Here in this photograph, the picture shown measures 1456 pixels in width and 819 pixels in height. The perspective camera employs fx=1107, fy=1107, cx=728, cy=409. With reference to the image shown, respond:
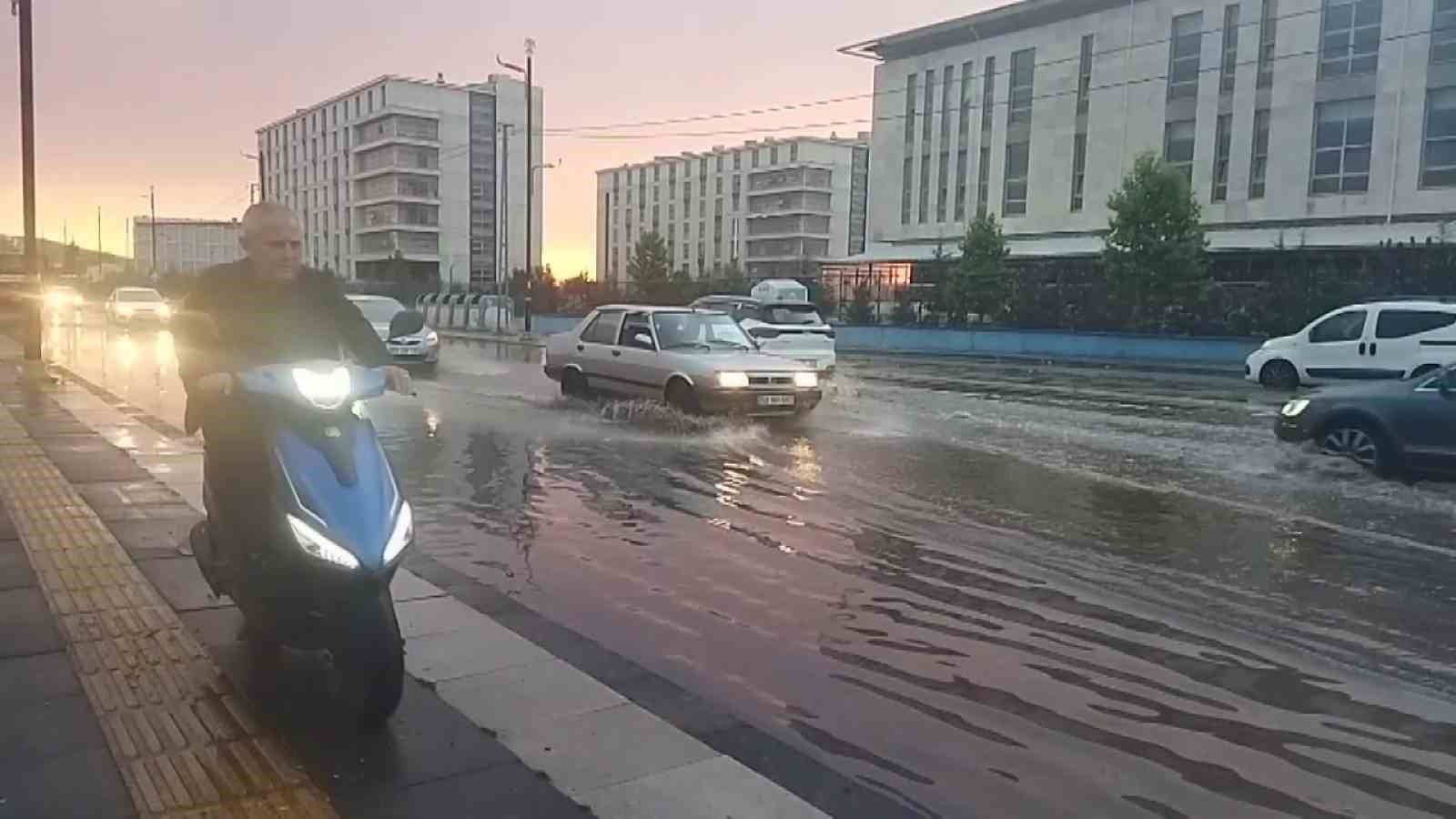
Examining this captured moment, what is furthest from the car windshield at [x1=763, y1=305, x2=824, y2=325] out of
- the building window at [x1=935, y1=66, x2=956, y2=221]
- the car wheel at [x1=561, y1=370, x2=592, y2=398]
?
the building window at [x1=935, y1=66, x2=956, y2=221]

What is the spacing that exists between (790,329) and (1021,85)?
3476 centimetres

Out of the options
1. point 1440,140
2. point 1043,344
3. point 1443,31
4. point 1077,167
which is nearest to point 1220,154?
point 1077,167

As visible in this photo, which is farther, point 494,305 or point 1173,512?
point 494,305

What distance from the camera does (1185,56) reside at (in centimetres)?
4412

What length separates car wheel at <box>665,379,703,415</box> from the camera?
45.2ft

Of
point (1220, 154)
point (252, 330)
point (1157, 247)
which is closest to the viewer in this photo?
point (252, 330)

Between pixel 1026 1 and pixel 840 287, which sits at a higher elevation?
pixel 1026 1

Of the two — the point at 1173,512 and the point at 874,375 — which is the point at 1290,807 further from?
the point at 874,375

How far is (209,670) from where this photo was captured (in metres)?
4.43

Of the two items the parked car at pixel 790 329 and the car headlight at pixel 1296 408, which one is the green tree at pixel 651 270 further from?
the car headlight at pixel 1296 408

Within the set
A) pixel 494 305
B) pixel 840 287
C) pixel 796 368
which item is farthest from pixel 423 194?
pixel 796 368

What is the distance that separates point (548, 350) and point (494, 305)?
1267 inches

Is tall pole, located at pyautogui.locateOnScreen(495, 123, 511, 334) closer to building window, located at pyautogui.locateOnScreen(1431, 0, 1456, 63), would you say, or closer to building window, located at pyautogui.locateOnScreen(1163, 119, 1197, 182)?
building window, located at pyautogui.locateOnScreen(1163, 119, 1197, 182)

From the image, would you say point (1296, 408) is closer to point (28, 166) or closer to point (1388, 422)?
point (1388, 422)
